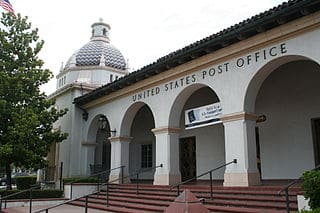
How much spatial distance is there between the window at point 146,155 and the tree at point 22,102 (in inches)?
209

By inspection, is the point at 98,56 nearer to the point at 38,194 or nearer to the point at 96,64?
the point at 96,64

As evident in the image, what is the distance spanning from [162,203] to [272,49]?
571 centimetres

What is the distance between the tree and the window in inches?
209

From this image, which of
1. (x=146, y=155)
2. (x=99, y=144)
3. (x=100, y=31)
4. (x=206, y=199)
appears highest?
(x=100, y=31)

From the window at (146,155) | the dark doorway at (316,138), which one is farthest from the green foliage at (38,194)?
the dark doorway at (316,138)

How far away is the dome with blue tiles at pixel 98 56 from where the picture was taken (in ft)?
79.5

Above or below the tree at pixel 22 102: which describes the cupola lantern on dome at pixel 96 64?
above

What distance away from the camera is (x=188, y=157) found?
55.4ft

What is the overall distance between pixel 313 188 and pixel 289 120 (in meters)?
6.44

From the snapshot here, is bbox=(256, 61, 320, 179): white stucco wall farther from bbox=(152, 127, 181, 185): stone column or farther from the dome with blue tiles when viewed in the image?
the dome with blue tiles

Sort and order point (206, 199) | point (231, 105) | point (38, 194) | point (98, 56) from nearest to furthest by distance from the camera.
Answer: point (206, 199) → point (231, 105) → point (38, 194) → point (98, 56)

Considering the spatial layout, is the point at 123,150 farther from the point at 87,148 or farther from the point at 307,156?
the point at 307,156

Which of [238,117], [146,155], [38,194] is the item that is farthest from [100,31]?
[238,117]

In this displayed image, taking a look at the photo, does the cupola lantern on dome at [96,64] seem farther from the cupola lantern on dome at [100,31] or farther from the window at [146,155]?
the window at [146,155]
